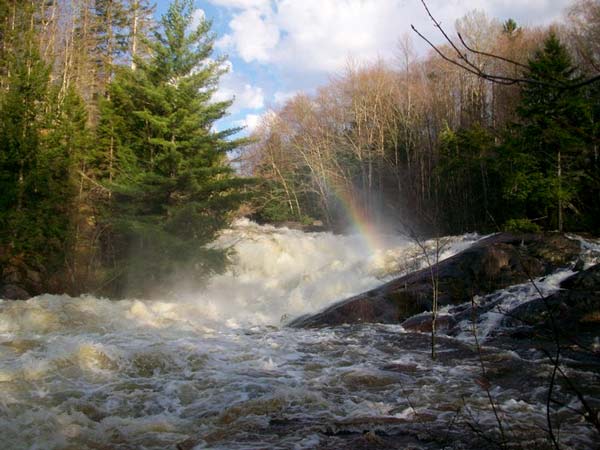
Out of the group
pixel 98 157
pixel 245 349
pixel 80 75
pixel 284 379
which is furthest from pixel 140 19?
pixel 284 379

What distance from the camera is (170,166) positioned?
51.9 feet

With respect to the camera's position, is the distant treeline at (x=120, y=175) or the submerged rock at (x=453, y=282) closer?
the submerged rock at (x=453, y=282)

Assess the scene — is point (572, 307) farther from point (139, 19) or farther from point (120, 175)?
point (139, 19)

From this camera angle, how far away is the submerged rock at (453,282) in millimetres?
10594

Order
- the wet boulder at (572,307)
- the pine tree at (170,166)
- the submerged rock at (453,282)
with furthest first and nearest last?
1. the pine tree at (170,166)
2. the submerged rock at (453,282)
3. the wet boulder at (572,307)

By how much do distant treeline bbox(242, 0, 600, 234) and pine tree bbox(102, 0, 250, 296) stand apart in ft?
8.99

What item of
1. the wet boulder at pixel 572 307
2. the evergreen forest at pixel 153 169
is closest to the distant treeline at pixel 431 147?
the evergreen forest at pixel 153 169

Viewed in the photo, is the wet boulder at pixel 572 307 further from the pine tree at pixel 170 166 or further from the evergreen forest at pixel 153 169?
the pine tree at pixel 170 166

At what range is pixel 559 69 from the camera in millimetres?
15617

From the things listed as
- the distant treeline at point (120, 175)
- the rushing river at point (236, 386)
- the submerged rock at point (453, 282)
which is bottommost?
the rushing river at point (236, 386)

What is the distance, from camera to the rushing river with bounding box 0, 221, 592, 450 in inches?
175

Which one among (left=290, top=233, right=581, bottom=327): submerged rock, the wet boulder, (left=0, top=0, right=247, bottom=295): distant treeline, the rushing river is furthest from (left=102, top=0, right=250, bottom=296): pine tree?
the wet boulder

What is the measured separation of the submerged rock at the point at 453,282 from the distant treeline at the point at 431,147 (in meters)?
4.16

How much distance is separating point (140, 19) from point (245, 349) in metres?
23.7
